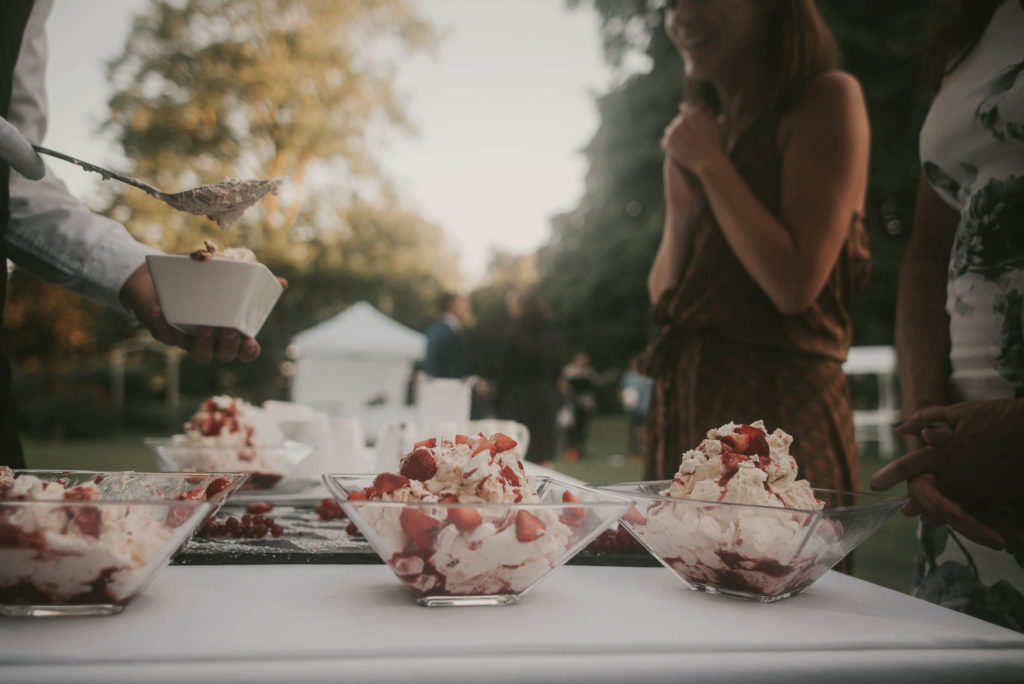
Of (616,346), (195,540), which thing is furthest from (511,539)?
(616,346)

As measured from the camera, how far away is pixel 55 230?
1.24m

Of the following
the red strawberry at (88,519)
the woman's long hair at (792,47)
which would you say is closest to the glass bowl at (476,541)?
the red strawberry at (88,519)

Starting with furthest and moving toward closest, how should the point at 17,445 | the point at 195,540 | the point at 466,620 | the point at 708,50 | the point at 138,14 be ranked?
the point at 138,14 → the point at 708,50 → the point at 17,445 → the point at 195,540 → the point at 466,620

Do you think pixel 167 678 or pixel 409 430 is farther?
pixel 409 430

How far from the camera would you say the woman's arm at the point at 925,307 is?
1.26m

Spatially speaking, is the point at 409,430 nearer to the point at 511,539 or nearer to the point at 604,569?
the point at 604,569

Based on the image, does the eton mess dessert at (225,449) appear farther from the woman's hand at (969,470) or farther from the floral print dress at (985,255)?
the floral print dress at (985,255)

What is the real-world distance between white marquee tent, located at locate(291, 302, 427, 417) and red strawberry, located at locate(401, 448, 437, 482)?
912cm

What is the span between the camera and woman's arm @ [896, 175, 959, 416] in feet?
4.15

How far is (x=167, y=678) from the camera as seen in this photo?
0.56 meters

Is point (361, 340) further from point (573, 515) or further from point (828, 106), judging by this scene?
point (573, 515)

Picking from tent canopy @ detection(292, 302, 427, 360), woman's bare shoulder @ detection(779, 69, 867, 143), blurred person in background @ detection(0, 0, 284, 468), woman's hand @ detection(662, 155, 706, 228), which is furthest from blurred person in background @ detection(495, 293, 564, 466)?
blurred person in background @ detection(0, 0, 284, 468)

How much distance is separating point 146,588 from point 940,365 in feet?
4.17

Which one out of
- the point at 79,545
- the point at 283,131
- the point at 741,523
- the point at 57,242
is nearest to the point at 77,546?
the point at 79,545
